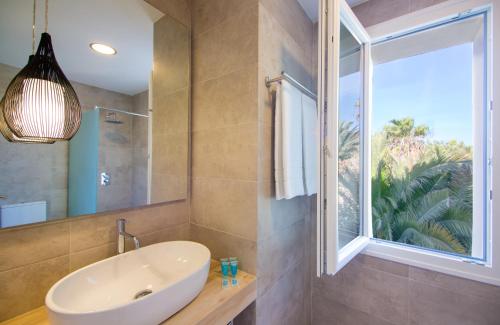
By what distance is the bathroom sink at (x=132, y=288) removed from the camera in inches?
24.2

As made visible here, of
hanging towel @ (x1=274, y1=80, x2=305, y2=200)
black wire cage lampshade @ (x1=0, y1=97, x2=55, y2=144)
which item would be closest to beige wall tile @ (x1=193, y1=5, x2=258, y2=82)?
hanging towel @ (x1=274, y1=80, x2=305, y2=200)

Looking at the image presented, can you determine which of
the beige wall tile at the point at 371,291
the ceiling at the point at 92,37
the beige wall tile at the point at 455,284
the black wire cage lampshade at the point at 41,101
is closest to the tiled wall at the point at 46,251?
the black wire cage lampshade at the point at 41,101

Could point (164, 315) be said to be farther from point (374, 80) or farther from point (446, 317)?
point (374, 80)

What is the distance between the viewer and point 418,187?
159 centimetres

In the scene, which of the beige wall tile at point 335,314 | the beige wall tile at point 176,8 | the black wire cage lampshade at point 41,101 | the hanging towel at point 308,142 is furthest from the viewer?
the beige wall tile at point 335,314

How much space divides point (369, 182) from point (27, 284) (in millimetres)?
1875

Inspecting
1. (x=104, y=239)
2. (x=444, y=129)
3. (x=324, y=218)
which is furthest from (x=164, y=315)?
(x=444, y=129)

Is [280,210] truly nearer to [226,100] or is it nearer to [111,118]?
[226,100]

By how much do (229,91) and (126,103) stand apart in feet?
1.82

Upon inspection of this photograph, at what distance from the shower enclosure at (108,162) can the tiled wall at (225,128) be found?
12.7 inches

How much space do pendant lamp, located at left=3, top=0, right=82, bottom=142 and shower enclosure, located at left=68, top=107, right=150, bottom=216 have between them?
0.11 metres

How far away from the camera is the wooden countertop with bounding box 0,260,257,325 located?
2.53ft

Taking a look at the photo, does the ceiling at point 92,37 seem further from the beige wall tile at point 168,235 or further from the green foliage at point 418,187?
the green foliage at point 418,187

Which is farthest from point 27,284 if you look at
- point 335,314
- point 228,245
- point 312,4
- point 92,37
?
point 312,4
